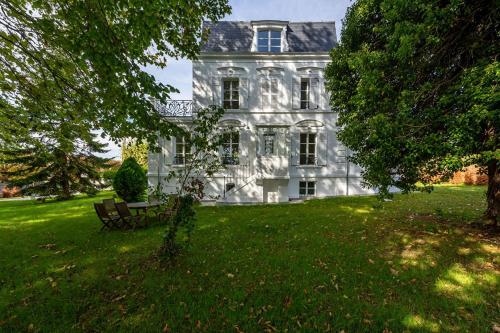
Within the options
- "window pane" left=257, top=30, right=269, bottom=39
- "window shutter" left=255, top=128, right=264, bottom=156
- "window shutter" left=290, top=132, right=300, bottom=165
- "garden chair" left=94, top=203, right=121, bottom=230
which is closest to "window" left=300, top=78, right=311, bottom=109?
"window shutter" left=290, top=132, right=300, bottom=165

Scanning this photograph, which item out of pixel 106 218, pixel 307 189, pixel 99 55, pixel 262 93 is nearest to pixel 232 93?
pixel 262 93

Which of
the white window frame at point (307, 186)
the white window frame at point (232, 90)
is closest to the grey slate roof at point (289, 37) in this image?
the white window frame at point (232, 90)

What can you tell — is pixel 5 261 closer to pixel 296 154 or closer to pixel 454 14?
pixel 454 14

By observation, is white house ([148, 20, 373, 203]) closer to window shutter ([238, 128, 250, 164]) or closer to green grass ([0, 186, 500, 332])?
window shutter ([238, 128, 250, 164])

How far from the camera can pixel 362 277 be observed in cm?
426

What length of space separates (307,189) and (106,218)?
428 inches

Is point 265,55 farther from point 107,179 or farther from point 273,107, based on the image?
point 107,179

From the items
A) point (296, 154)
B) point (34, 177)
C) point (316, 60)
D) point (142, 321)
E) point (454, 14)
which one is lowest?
point (142, 321)

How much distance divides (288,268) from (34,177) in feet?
64.1

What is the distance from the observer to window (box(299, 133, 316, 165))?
14.6 m

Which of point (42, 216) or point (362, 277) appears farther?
point (42, 216)

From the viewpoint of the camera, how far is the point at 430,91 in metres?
5.03

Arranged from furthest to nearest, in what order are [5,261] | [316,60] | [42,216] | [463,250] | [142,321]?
[316,60]
[42,216]
[5,261]
[463,250]
[142,321]

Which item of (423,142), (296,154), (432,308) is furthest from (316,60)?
(432,308)
